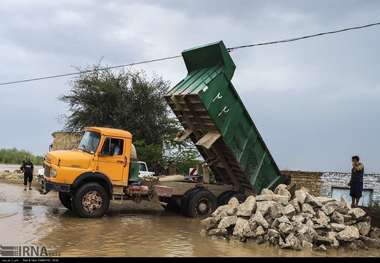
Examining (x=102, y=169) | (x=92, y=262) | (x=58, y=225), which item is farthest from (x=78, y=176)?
(x=92, y=262)

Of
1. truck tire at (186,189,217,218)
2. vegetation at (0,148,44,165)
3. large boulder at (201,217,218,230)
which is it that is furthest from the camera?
vegetation at (0,148,44,165)

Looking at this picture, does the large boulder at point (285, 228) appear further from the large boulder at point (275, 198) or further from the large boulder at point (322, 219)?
the large boulder at point (275, 198)

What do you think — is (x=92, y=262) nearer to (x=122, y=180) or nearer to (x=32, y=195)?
(x=122, y=180)

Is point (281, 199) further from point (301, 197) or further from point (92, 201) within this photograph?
point (92, 201)

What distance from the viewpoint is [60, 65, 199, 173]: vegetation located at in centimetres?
2870

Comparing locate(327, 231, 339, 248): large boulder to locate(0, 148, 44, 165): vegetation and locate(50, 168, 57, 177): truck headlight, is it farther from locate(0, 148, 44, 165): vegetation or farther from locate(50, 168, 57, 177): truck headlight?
locate(0, 148, 44, 165): vegetation

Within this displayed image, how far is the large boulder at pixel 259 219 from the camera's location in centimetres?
1145

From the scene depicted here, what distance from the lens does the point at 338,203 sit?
12773 millimetres

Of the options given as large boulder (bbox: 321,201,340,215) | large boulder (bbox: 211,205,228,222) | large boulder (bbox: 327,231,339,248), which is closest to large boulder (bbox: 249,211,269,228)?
large boulder (bbox: 211,205,228,222)

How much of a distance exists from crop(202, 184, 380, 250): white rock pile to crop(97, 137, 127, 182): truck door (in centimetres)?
319

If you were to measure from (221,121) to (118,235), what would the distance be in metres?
4.19

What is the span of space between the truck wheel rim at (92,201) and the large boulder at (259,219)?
4497 millimetres

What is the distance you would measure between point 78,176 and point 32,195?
7134mm

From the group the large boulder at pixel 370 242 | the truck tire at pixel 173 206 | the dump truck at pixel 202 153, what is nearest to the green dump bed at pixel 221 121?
the dump truck at pixel 202 153
